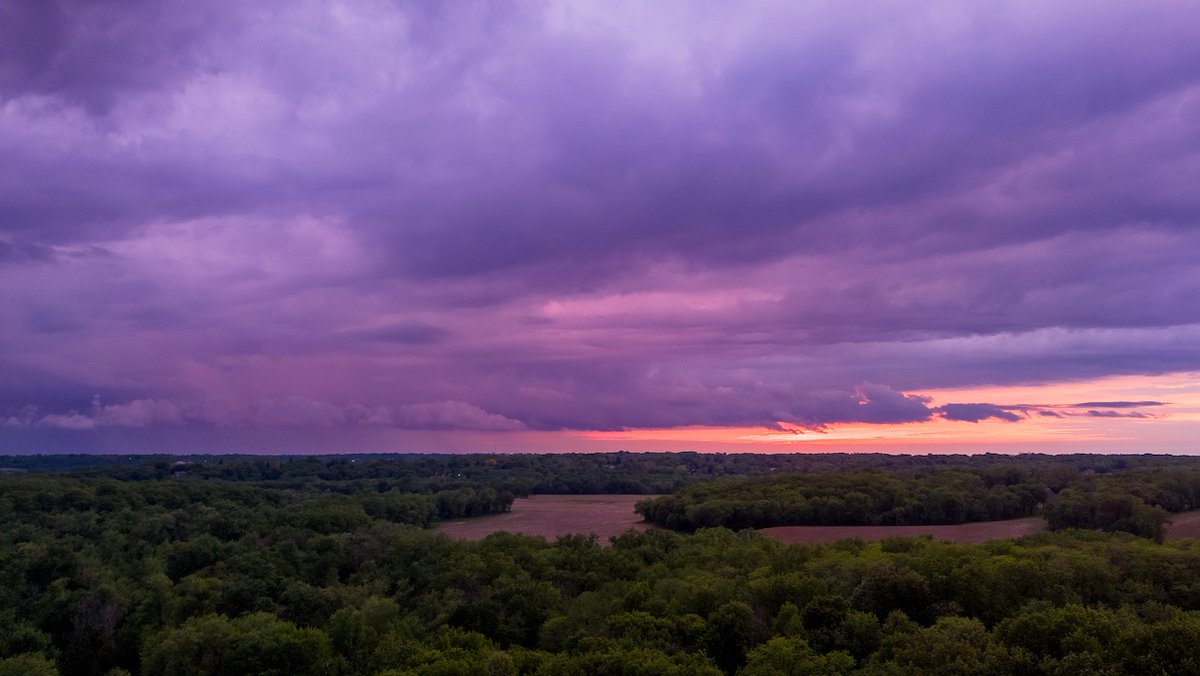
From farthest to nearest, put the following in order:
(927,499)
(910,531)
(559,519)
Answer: (559,519) < (927,499) < (910,531)

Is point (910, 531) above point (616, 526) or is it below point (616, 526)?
above

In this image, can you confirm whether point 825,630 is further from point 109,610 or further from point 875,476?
point 875,476

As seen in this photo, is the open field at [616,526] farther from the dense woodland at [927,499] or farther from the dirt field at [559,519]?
the dense woodland at [927,499]

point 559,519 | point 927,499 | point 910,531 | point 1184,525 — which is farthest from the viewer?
point 559,519

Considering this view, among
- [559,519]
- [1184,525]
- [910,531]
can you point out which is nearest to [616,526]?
[559,519]

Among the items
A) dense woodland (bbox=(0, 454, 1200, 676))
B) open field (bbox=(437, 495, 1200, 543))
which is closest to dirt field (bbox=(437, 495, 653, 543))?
open field (bbox=(437, 495, 1200, 543))

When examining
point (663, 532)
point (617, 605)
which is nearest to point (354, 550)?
point (663, 532)

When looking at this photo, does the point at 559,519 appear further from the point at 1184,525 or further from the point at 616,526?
the point at 1184,525
